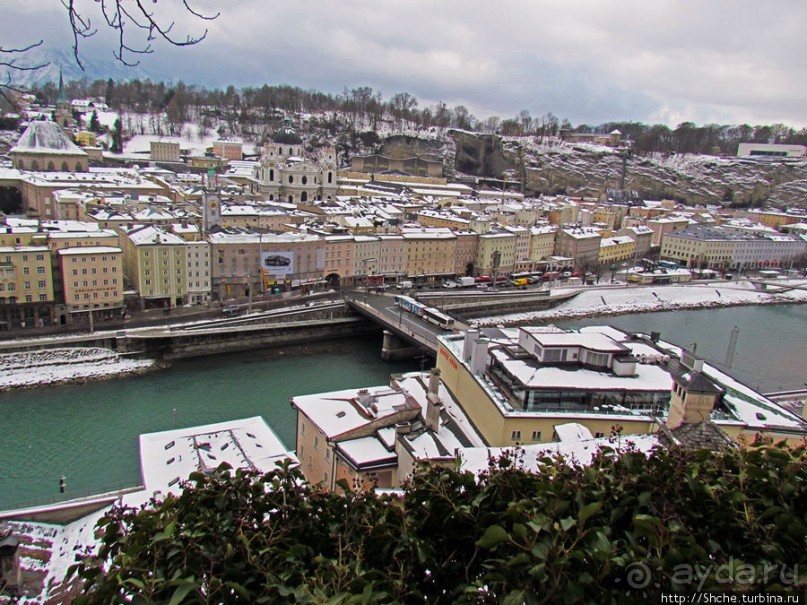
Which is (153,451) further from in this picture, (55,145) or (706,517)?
(55,145)

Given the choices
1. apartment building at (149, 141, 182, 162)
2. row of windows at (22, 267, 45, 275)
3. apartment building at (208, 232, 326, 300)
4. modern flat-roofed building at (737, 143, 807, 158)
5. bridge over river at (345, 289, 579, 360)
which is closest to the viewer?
row of windows at (22, 267, 45, 275)

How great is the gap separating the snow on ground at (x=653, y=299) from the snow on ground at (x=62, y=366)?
457 inches

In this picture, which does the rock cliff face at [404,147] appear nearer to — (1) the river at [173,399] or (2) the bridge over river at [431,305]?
(2) the bridge over river at [431,305]

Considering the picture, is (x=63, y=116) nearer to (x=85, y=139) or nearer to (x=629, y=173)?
(x=85, y=139)

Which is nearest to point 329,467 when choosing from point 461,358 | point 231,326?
point 461,358

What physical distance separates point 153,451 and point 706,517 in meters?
7.44

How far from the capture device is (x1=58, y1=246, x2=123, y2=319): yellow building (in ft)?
50.0

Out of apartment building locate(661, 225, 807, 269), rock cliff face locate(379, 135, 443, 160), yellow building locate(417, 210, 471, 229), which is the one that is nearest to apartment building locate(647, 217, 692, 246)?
apartment building locate(661, 225, 807, 269)

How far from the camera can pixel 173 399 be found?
12305 mm

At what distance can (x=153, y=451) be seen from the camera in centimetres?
780

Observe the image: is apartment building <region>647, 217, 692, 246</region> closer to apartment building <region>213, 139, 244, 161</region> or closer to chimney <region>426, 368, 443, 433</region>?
apartment building <region>213, 139, 244, 161</region>

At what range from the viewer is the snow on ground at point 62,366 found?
12461mm

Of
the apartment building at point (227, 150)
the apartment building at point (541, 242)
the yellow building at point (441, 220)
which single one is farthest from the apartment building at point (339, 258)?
the apartment building at point (227, 150)

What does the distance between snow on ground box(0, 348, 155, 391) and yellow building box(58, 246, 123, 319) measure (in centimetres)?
206
